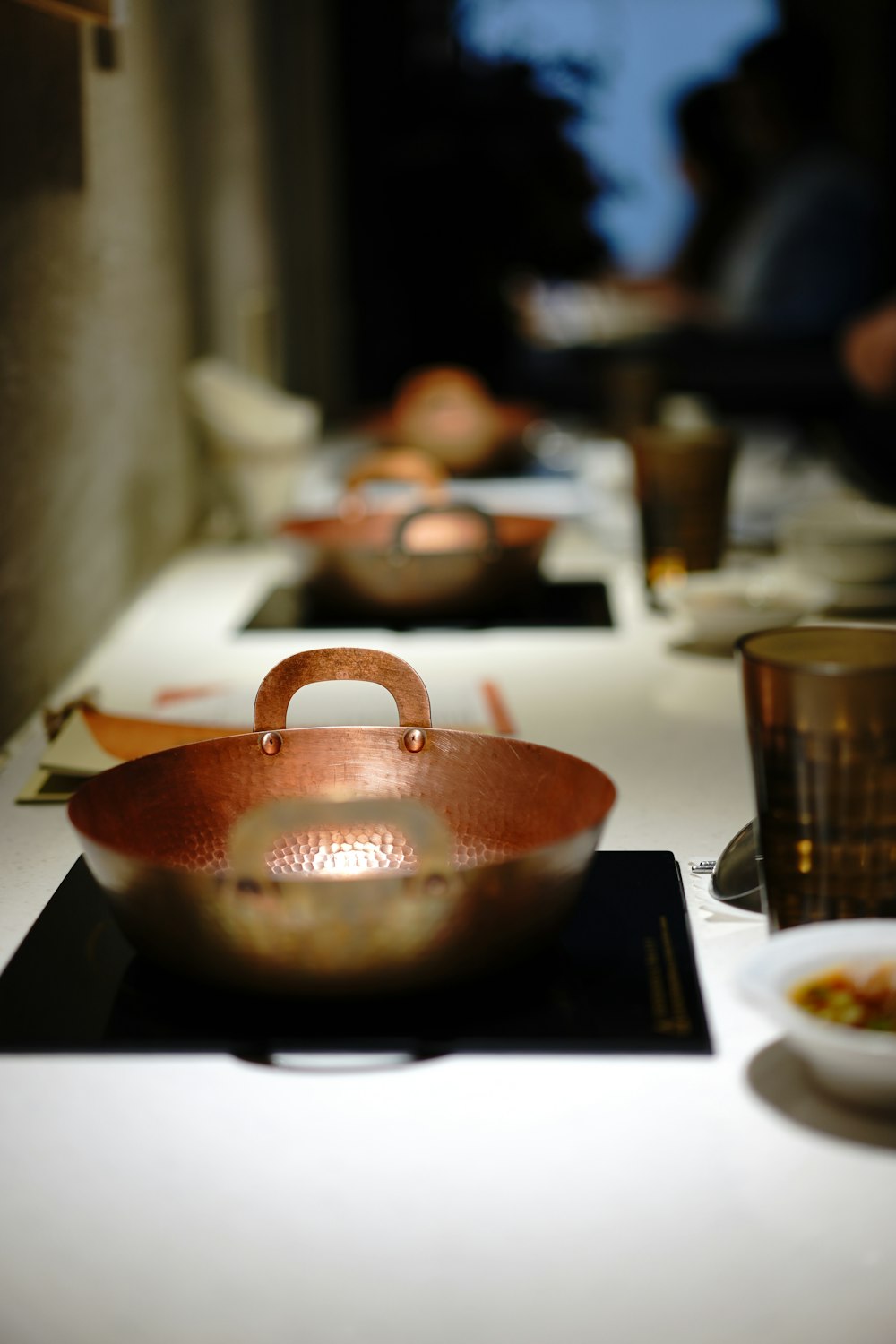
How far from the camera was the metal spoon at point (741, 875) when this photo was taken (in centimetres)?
80

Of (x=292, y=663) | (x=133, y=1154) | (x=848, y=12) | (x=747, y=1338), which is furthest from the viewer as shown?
(x=848, y=12)

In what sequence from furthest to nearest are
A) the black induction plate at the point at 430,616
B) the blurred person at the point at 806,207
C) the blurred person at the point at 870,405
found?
the blurred person at the point at 806,207 < the blurred person at the point at 870,405 < the black induction plate at the point at 430,616

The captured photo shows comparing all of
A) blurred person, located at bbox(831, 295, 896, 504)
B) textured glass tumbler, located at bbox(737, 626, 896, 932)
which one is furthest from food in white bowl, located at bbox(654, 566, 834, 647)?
blurred person, located at bbox(831, 295, 896, 504)

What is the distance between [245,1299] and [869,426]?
123 inches

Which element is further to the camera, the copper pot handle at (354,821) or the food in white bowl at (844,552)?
the food in white bowl at (844,552)

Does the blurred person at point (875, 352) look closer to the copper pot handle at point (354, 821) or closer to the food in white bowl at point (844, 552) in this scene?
the food in white bowl at point (844, 552)

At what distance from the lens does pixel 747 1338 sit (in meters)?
0.47

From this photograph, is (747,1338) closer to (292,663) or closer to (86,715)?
(292,663)

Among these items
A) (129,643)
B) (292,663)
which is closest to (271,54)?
(129,643)

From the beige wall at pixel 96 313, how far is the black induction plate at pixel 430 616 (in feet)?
0.60

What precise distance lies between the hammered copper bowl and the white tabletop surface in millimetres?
49

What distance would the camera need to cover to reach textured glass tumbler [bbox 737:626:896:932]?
657 mm

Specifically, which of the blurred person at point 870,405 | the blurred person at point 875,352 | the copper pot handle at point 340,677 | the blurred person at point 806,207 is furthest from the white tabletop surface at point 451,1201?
the blurred person at point 806,207

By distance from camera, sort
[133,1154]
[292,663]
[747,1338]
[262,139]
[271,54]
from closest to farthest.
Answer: [747,1338]
[133,1154]
[292,663]
[262,139]
[271,54]
